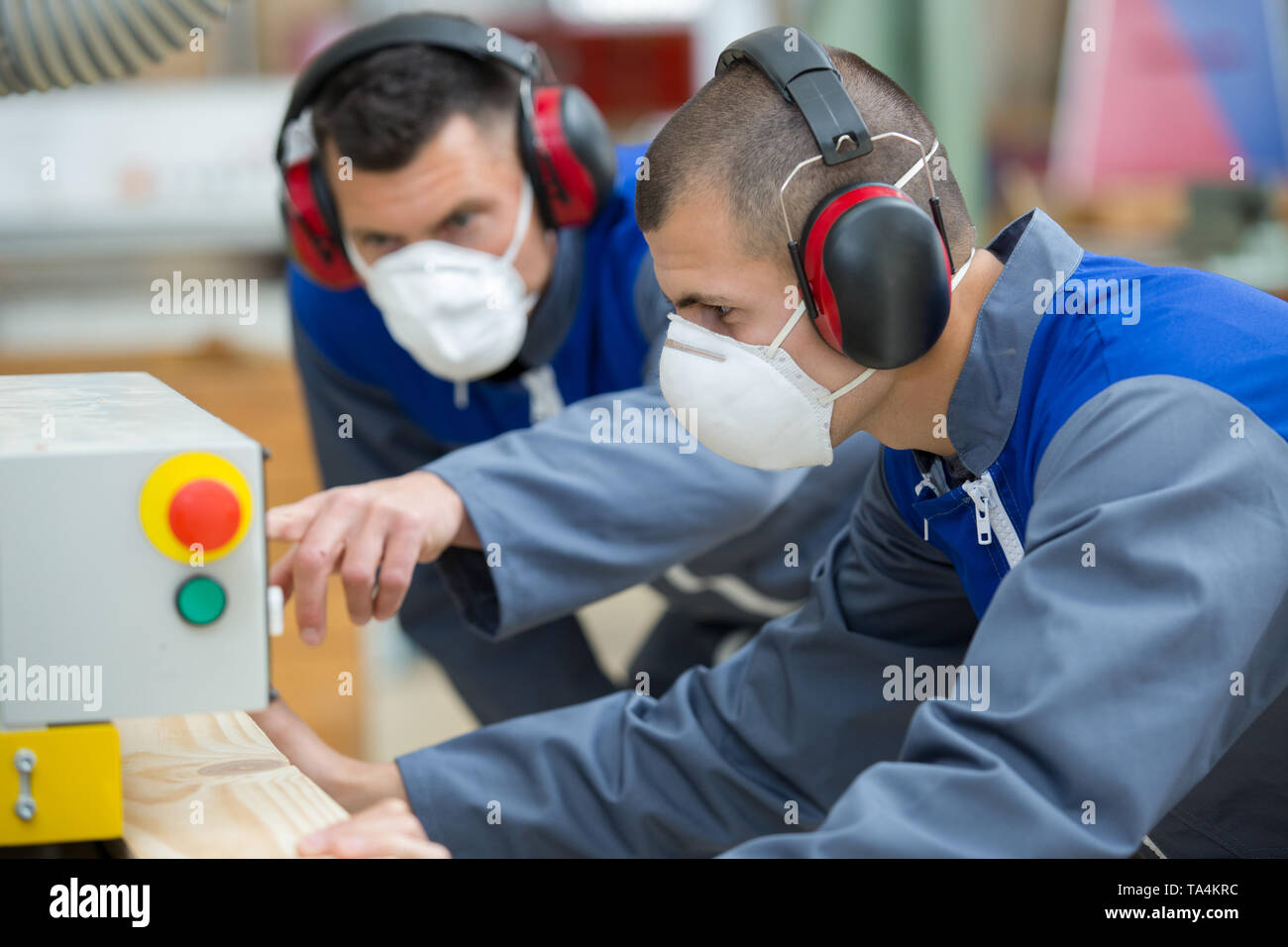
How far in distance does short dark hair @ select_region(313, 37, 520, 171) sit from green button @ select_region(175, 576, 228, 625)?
803mm

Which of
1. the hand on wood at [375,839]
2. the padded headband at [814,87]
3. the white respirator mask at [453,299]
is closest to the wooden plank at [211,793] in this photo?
the hand on wood at [375,839]

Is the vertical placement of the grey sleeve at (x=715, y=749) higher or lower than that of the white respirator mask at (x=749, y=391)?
lower

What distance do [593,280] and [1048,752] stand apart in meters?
1.01

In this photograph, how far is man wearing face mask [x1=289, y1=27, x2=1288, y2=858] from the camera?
61cm

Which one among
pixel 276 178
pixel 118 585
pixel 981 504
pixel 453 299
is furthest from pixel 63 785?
pixel 276 178

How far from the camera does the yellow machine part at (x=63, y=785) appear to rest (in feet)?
2.19

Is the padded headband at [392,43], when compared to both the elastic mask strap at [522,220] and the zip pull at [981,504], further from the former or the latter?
the zip pull at [981,504]

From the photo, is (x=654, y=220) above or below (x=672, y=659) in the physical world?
above

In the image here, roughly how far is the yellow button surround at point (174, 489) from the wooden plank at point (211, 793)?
17 cm

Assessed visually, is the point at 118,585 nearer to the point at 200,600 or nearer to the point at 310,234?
Result: the point at 200,600

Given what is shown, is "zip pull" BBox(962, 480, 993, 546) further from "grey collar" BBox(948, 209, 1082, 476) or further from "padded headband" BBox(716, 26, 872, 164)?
"padded headband" BBox(716, 26, 872, 164)

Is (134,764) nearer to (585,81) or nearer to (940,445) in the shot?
(940,445)

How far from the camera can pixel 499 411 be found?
61.6 inches

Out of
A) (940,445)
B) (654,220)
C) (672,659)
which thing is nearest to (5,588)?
(654,220)
